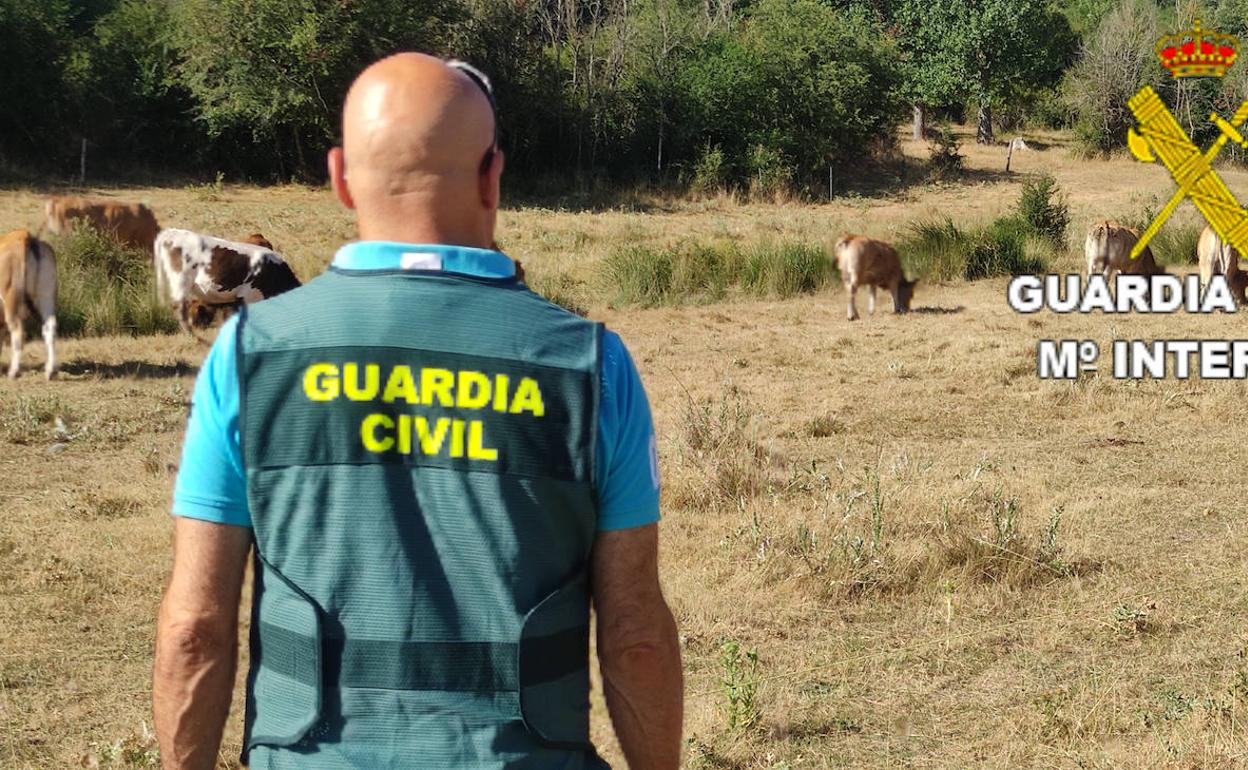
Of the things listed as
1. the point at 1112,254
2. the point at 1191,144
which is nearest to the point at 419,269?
the point at 1112,254

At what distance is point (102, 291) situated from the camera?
1441 cm

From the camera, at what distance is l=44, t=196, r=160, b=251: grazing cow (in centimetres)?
1714

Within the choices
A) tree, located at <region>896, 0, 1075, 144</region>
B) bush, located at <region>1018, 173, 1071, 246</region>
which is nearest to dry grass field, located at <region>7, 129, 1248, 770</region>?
bush, located at <region>1018, 173, 1071, 246</region>

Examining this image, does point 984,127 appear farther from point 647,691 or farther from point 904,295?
point 647,691

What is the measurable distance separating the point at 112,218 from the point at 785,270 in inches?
357

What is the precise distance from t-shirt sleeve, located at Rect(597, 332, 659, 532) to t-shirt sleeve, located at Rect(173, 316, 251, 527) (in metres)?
0.50

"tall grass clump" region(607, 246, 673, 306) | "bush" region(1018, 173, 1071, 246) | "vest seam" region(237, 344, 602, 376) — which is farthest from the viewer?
"bush" region(1018, 173, 1071, 246)

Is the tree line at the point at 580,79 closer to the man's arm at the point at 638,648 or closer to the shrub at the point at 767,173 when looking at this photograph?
the shrub at the point at 767,173

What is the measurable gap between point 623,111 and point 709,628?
1294 inches

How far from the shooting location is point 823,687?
4.90 meters

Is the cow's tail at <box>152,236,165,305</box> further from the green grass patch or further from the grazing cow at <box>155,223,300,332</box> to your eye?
the green grass patch

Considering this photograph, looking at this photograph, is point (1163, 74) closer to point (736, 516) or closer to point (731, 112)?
point (731, 112)

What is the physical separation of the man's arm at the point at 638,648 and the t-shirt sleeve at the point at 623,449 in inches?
1.2

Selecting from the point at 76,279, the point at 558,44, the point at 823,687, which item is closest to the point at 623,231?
the point at 76,279
